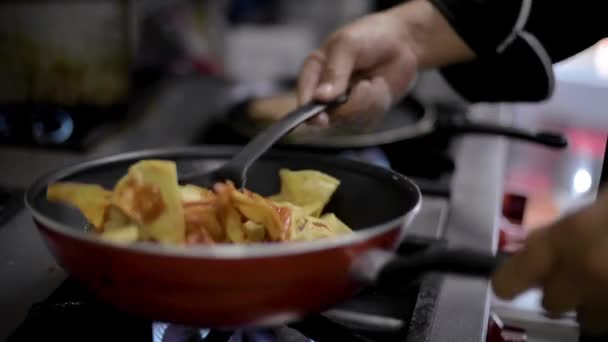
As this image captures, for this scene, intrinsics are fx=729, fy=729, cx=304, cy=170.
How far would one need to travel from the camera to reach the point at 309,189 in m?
0.69

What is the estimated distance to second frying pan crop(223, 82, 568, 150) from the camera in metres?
1.04

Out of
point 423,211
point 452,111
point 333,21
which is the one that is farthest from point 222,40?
point 423,211

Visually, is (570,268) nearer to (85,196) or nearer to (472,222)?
(85,196)

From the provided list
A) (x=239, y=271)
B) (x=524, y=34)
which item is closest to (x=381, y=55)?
(x=524, y=34)

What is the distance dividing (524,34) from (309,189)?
435 mm

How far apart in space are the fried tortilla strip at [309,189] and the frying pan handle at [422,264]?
0.16 m

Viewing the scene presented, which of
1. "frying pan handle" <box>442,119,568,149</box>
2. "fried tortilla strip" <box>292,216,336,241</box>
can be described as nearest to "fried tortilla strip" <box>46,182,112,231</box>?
"fried tortilla strip" <box>292,216,336,241</box>

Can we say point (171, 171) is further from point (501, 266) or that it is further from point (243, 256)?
point (501, 266)

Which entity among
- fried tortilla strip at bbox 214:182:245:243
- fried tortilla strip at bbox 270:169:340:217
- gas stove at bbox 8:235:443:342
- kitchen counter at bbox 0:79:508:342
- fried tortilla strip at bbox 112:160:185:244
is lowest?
kitchen counter at bbox 0:79:508:342

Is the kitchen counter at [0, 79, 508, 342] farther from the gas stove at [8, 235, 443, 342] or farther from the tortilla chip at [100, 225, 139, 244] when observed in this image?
the tortilla chip at [100, 225, 139, 244]

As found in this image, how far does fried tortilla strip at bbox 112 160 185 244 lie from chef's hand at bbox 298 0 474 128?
1.18 feet

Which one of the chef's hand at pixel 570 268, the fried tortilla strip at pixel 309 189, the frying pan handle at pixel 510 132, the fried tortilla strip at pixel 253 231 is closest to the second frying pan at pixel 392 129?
the frying pan handle at pixel 510 132

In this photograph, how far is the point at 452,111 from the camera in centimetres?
132

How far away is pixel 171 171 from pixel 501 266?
0.24 metres
